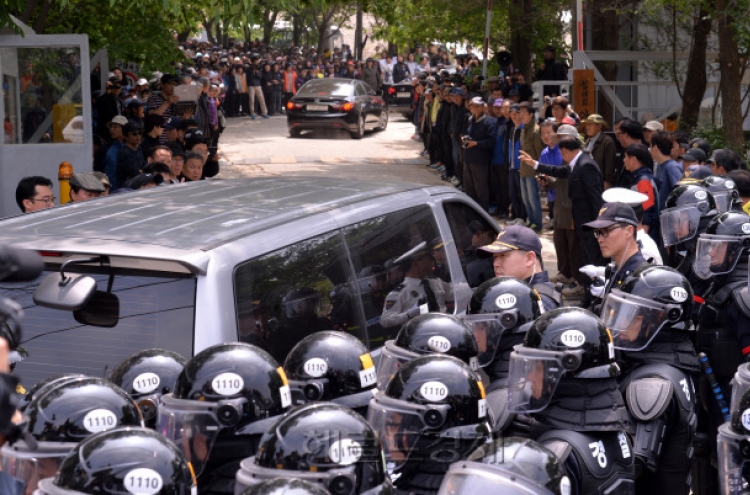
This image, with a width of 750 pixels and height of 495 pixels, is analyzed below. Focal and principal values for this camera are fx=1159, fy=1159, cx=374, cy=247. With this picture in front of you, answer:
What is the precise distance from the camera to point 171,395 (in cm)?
396

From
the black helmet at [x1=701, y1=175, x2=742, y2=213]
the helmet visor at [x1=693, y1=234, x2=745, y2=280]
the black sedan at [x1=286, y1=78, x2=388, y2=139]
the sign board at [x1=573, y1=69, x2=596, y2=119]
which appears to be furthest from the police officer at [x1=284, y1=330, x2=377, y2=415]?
the black sedan at [x1=286, y1=78, x2=388, y2=139]

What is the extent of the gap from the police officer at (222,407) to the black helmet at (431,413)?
37cm

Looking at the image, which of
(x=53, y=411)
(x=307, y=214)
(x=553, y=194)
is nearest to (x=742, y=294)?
(x=307, y=214)

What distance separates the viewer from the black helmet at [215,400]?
3.88 metres

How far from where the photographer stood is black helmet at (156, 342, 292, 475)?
12.7ft

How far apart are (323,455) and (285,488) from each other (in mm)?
401

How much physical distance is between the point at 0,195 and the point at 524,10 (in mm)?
11513

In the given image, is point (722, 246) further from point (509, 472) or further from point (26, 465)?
point (26, 465)

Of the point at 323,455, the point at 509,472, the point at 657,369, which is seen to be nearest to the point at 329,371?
the point at 323,455

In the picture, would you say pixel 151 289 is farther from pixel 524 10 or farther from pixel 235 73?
pixel 235 73

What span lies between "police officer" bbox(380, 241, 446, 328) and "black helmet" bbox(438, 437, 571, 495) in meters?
2.20

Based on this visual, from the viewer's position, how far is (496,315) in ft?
17.0

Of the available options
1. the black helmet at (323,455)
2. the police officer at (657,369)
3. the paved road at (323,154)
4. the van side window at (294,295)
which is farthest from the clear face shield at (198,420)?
the paved road at (323,154)

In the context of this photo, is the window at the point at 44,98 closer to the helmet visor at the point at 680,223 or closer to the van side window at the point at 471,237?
the van side window at the point at 471,237
